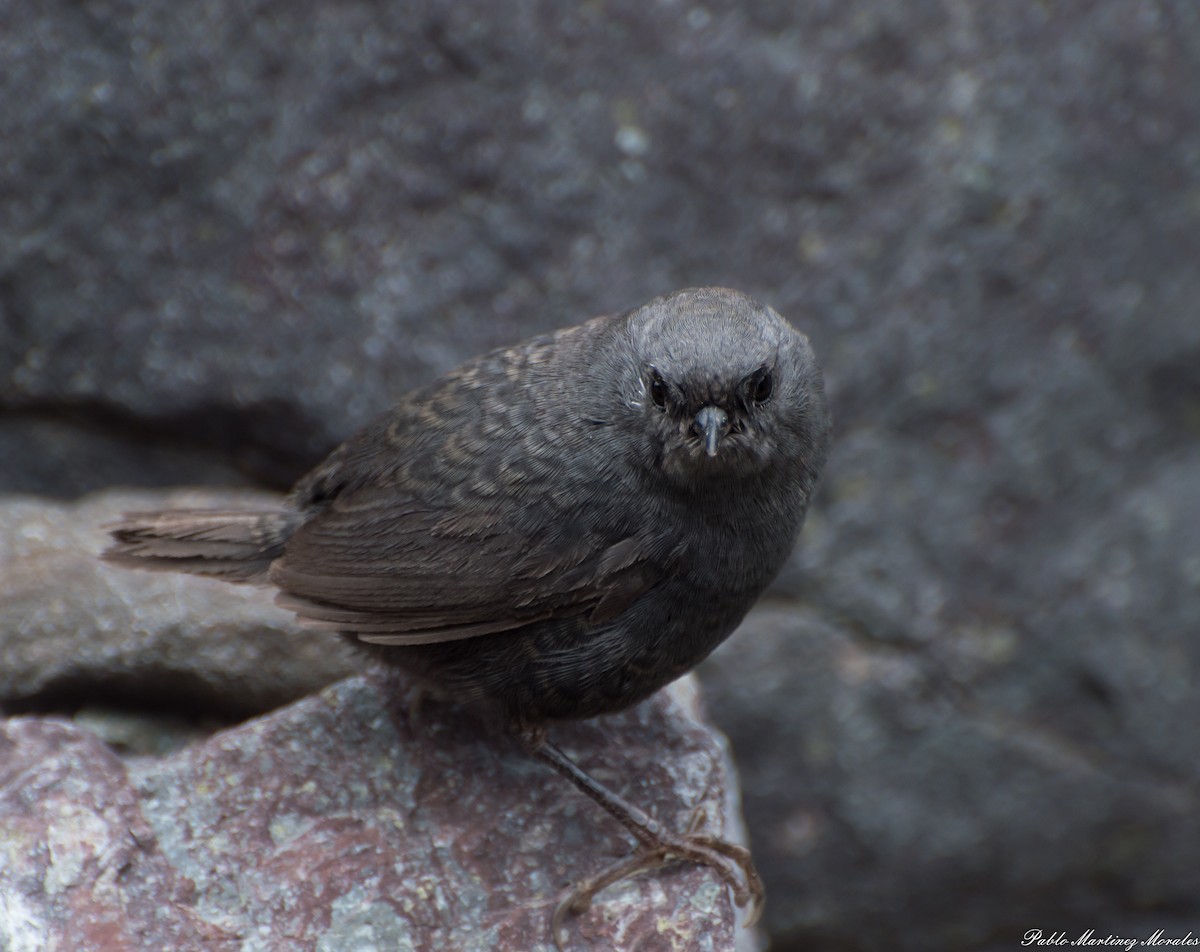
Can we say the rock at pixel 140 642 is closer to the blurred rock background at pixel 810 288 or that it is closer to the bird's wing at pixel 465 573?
the bird's wing at pixel 465 573

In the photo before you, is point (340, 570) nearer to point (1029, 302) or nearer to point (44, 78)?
point (44, 78)

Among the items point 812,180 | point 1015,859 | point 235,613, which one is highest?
point 812,180

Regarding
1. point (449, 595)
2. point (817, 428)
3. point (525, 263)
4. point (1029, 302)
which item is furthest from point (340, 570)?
point (1029, 302)

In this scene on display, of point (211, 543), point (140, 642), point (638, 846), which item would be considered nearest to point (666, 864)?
point (638, 846)

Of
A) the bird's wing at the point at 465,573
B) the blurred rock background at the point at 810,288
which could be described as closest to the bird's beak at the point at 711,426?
the bird's wing at the point at 465,573

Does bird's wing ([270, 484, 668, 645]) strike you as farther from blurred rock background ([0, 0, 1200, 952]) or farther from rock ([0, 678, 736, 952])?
blurred rock background ([0, 0, 1200, 952])

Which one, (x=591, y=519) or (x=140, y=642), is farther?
(x=140, y=642)

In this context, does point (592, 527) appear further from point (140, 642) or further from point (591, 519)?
point (140, 642)
